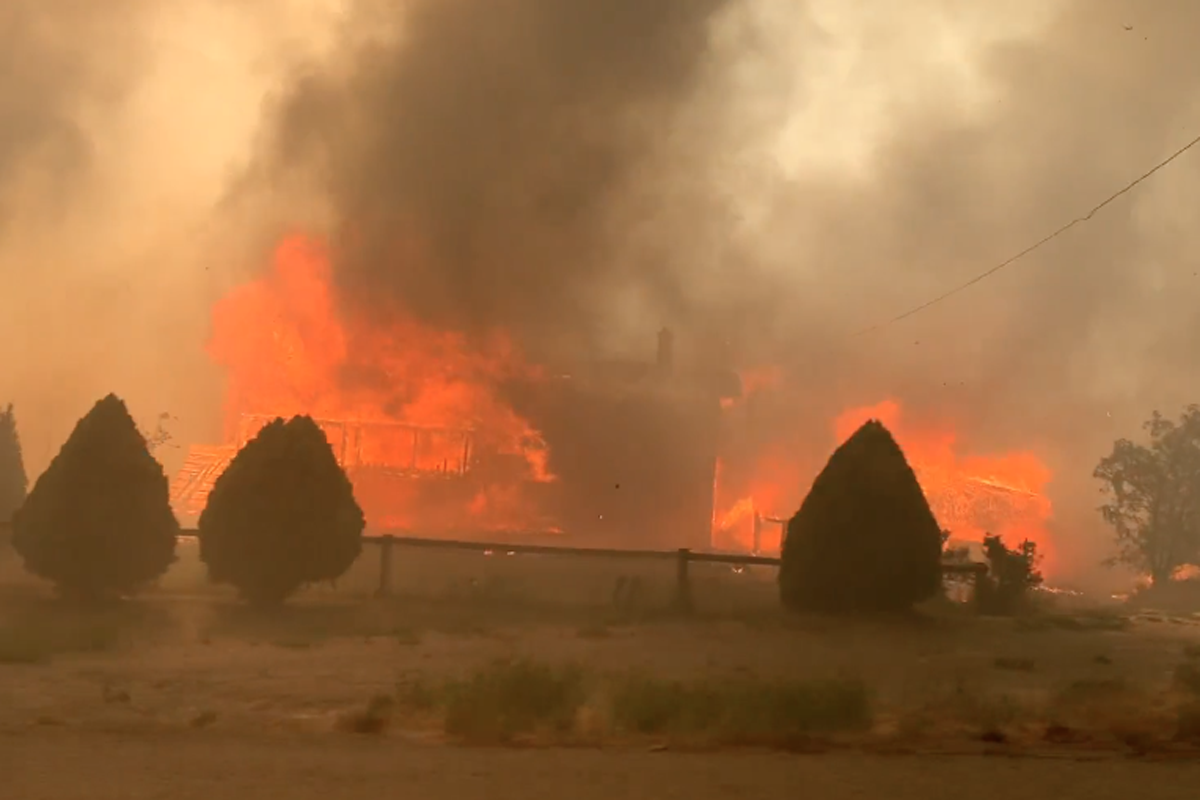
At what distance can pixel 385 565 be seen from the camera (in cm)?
2108

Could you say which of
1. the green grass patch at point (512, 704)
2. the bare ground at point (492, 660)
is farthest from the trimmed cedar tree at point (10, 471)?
the green grass patch at point (512, 704)

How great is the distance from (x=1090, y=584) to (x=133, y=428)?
45.0m

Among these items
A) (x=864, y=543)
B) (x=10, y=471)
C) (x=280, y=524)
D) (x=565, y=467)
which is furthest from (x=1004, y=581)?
(x=10, y=471)

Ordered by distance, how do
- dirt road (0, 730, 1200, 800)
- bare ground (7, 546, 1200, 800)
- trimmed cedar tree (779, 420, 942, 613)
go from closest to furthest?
dirt road (0, 730, 1200, 800) < bare ground (7, 546, 1200, 800) < trimmed cedar tree (779, 420, 942, 613)

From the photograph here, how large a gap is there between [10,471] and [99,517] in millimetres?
12778

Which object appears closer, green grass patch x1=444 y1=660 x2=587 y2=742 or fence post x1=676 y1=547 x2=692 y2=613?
green grass patch x1=444 y1=660 x2=587 y2=742

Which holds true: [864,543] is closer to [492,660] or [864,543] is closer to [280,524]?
[492,660]

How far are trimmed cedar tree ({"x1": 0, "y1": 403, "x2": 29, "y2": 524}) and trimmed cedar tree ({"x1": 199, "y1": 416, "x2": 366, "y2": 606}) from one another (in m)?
12.2

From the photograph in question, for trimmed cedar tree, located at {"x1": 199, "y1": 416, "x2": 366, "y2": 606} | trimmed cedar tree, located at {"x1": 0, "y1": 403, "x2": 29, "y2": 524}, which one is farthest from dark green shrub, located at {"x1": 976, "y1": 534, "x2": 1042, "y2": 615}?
trimmed cedar tree, located at {"x1": 0, "y1": 403, "x2": 29, "y2": 524}

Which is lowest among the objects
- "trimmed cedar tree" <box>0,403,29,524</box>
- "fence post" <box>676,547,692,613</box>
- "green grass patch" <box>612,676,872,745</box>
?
"green grass patch" <box>612,676,872,745</box>

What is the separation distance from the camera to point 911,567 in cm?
1755

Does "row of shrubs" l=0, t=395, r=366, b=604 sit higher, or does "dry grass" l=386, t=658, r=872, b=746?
"row of shrubs" l=0, t=395, r=366, b=604

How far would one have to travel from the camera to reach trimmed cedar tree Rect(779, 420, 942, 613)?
17516 millimetres

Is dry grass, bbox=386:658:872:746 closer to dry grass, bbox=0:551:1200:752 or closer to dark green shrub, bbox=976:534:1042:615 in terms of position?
dry grass, bbox=0:551:1200:752
